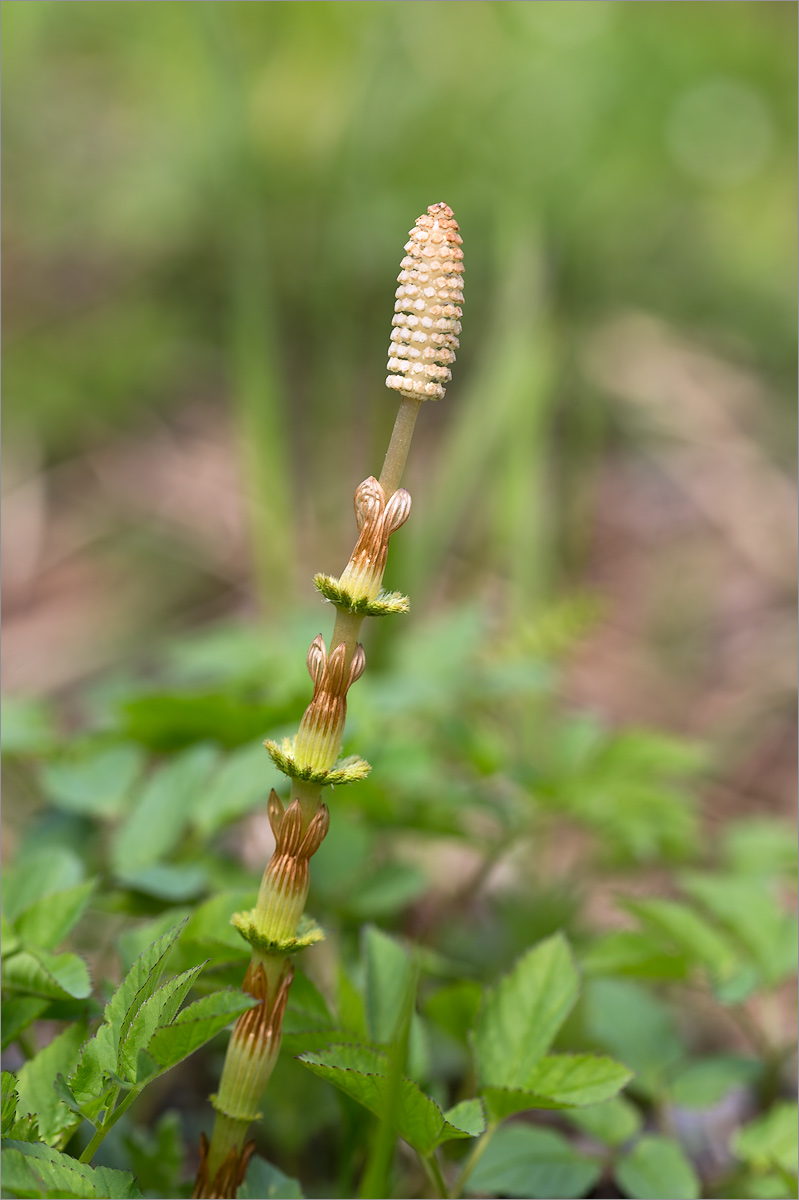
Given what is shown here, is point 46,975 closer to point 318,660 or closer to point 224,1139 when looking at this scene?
point 224,1139

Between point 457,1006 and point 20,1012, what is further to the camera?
point 457,1006

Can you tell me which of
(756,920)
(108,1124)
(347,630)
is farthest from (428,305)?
(756,920)

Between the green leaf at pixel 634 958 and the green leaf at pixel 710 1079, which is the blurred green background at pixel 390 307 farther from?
the green leaf at pixel 710 1079

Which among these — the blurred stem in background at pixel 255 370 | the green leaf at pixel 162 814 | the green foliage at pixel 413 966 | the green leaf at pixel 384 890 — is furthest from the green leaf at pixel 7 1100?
the blurred stem in background at pixel 255 370

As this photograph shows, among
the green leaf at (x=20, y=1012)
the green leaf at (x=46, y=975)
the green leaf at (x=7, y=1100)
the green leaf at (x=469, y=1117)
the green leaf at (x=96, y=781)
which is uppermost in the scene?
the green leaf at (x=96, y=781)

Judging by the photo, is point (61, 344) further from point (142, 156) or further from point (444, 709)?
point (444, 709)

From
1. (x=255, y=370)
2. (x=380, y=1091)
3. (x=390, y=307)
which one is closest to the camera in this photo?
(x=380, y=1091)
